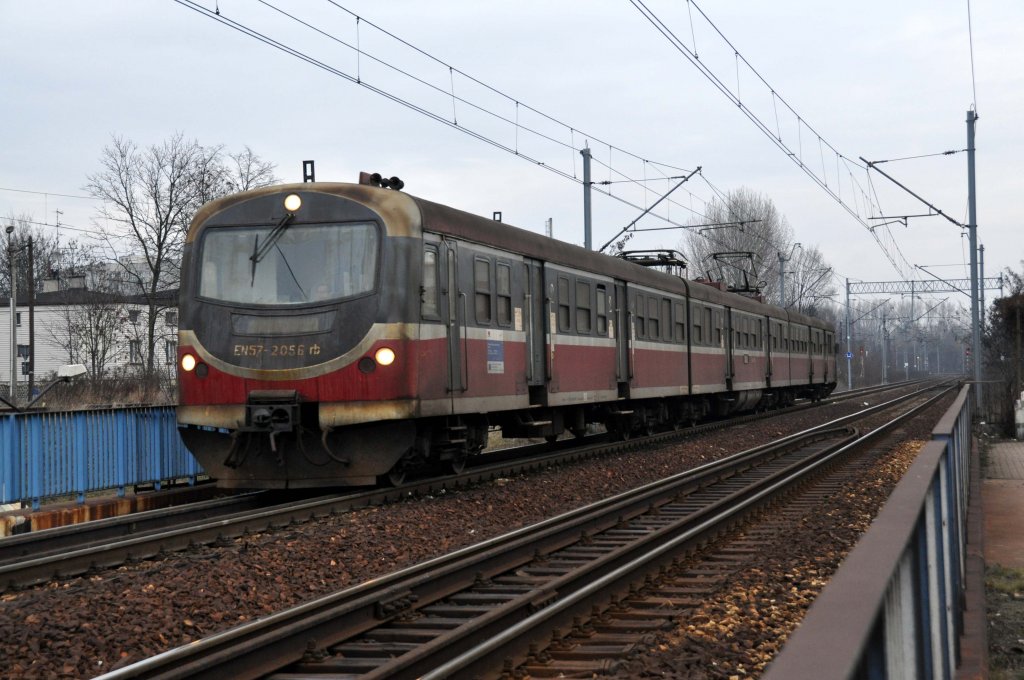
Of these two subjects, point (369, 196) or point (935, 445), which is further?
point (369, 196)

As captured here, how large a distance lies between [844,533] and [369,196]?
5.72m

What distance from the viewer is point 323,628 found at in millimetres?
6191

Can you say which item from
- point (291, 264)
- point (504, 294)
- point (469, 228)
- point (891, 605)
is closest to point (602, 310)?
point (504, 294)

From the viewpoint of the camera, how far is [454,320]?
12531mm

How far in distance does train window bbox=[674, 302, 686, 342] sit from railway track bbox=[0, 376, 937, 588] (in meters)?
8.57

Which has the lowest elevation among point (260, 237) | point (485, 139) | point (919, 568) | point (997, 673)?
point (997, 673)

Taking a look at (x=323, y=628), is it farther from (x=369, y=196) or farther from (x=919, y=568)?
(x=369, y=196)

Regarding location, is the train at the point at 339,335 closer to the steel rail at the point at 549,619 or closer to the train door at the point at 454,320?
the train door at the point at 454,320

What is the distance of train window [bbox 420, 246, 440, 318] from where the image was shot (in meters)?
11.8

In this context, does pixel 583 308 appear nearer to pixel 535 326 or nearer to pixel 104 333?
pixel 535 326

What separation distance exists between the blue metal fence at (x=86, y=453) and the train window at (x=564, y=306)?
208 inches

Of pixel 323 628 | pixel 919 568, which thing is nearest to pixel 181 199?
pixel 323 628

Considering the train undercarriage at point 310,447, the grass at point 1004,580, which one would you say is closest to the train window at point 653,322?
the train undercarriage at point 310,447

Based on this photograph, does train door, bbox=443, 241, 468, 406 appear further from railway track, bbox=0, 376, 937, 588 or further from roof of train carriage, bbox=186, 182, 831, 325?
railway track, bbox=0, 376, 937, 588
